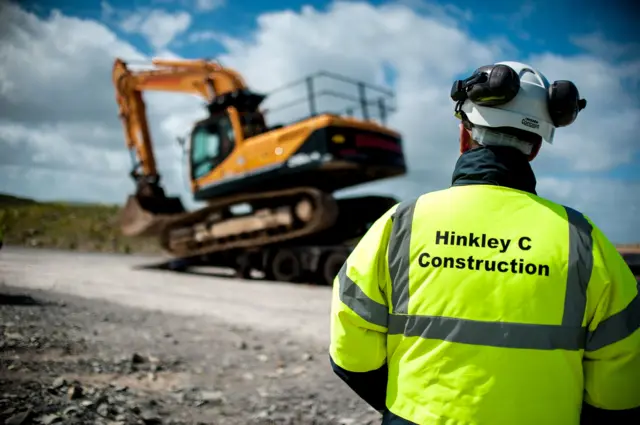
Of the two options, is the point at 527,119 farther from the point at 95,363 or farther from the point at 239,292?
the point at 239,292

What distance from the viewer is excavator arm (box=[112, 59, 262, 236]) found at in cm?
1268

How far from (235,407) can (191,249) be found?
10.3m

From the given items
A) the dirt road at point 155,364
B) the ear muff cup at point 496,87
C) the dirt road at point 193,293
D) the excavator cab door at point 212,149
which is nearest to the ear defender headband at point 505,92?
the ear muff cup at point 496,87

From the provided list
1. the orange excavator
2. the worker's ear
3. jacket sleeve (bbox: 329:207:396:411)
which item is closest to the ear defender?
the worker's ear

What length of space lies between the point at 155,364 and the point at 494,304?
129 inches

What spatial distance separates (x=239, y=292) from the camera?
29.4 feet

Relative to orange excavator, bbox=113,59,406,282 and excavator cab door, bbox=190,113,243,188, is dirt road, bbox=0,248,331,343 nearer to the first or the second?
orange excavator, bbox=113,59,406,282

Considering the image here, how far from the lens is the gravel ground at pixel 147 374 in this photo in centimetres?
302

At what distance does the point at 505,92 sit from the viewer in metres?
1.50

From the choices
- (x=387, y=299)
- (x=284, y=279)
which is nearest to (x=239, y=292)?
(x=284, y=279)

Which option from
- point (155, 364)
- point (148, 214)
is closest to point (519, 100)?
point (155, 364)

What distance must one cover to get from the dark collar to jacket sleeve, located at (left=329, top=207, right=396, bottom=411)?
24 centimetres

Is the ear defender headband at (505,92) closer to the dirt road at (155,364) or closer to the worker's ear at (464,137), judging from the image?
the worker's ear at (464,137)

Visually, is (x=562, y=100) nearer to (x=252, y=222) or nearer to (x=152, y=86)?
(x=252, y=222)
